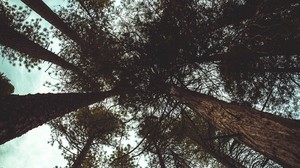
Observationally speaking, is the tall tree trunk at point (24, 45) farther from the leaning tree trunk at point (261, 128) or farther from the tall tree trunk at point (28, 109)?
the leaning tree trunk at point (261, 128)

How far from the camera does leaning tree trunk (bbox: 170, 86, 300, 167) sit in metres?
2.63

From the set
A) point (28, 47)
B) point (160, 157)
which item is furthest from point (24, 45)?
point (160, 157)

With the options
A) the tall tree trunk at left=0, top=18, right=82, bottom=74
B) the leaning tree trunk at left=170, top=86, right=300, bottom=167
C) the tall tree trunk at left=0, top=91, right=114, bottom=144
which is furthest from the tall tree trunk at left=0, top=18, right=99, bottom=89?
the leaning tree trunk at left=170, top=86, right=300, bottom=167

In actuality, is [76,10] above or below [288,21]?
above

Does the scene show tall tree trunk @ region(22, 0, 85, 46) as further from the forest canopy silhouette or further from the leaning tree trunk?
the leaning tree trunk

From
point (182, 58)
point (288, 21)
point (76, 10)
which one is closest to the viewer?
point (288, 21)

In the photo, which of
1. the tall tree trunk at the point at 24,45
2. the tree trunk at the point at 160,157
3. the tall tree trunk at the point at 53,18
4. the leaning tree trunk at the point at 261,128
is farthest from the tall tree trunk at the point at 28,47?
the leaning tree trunk at the point at 261,128

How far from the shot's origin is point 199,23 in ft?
21.3

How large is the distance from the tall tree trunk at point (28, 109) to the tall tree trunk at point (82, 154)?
4531 millimetres

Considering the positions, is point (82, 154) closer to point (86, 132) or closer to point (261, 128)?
point (86, 132)

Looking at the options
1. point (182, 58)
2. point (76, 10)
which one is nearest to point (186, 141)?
point (182, 58)

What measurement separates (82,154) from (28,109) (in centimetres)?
642

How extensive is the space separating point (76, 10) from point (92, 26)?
1.14 m

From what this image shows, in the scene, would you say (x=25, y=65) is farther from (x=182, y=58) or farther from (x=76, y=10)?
(x=182, y=58)
